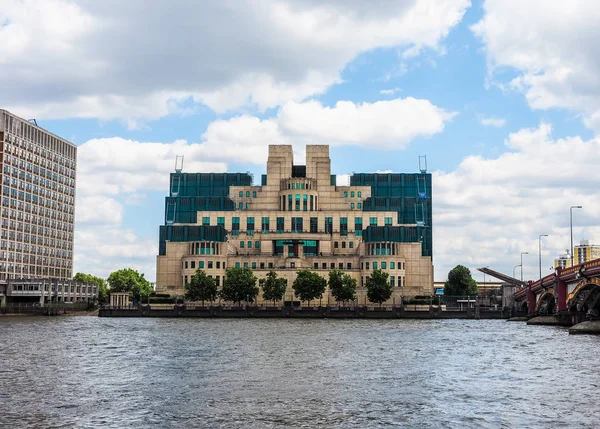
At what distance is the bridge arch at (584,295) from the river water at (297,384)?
25.0 m

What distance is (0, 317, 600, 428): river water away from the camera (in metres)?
48.9

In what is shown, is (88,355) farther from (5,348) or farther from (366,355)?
(366,355)

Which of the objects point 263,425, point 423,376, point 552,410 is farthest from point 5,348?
point 552,410

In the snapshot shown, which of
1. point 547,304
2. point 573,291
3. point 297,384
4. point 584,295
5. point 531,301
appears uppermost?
point 573,291

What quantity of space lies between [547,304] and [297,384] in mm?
127331

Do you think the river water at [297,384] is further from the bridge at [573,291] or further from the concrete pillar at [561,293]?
the concrete pillar at [561,293]

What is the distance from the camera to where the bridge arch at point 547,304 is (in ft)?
566

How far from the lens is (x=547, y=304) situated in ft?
587

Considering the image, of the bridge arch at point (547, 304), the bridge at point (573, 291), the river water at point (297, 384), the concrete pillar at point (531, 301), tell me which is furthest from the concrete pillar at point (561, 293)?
the river water at point (297, 384)

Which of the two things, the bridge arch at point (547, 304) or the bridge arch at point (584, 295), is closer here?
the bridge arch at point (584, 295)

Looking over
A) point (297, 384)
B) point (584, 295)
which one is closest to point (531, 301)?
point (584, 295)

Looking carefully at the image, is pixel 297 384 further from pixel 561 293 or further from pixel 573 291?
pixel 561 293

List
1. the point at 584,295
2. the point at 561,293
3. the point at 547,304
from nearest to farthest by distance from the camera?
the point at 584,295, the point at 561,293, the point at 547,304

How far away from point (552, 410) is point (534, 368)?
26214mm
